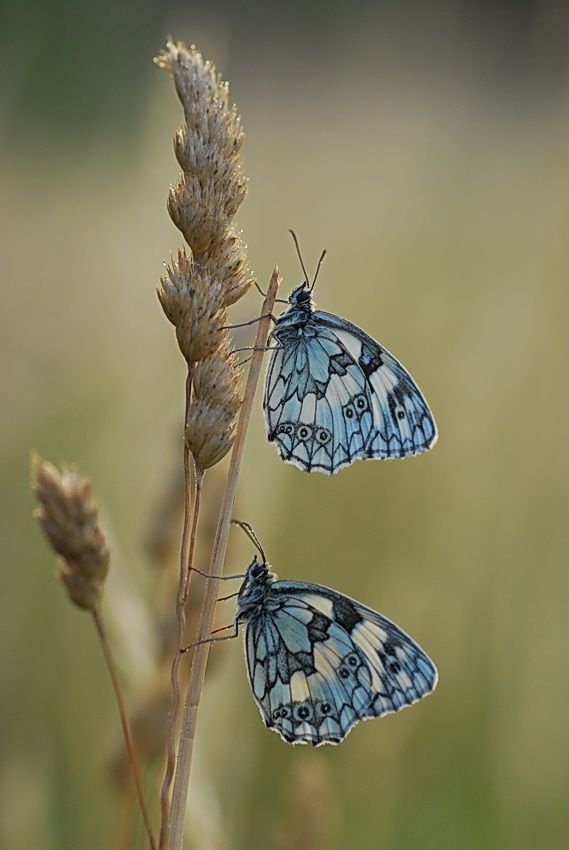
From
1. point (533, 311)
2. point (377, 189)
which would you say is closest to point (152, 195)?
point (533, 311)

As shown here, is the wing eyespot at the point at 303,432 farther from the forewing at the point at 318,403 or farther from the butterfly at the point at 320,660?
the butterfly at the point at 320,660

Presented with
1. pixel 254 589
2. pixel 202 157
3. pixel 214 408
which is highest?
pixel 202 157

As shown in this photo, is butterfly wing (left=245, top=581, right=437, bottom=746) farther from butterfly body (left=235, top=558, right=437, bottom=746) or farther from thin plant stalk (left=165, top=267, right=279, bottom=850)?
thin plant stalk (left=165, top=267, right=279, bottom=850)

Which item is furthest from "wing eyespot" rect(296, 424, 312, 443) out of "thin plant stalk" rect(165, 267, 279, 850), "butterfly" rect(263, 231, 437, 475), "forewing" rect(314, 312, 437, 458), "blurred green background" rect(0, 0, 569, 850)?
"thin plant stalk" rect(165, 267, 279, 850)

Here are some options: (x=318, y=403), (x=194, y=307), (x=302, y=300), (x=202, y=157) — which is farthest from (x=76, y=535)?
(x=302, y=300)

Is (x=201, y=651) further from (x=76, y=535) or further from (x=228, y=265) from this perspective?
(x=228, y=265)

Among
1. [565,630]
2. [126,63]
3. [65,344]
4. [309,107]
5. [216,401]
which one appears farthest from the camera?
[309,107]

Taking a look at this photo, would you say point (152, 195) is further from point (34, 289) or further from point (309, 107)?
point (309, 107)
